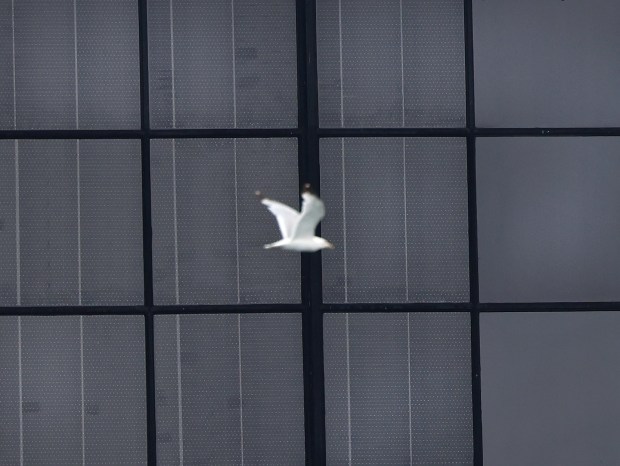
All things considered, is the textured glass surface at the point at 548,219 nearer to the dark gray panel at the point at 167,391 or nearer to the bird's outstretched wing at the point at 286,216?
the bird's outstretched wing at the point at 286,216

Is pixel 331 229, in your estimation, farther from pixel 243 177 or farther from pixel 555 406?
pixel 555 406

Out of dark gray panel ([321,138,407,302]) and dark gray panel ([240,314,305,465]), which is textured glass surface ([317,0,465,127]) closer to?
dark gray panel ([321,138,407,302])

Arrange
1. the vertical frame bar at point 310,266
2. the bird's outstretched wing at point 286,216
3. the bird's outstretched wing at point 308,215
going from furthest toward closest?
the vertical frame bar at point 310,266 → the bird's outstretched wing at point 286,216 → the bird's outstretched wing at point 308,215

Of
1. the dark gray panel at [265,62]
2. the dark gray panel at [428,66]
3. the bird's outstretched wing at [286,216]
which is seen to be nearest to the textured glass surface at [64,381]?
the bird's outstretched wing at [286,216]

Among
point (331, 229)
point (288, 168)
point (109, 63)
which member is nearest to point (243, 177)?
point (288, 168)

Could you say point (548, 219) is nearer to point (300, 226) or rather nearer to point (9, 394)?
point (300, 226)

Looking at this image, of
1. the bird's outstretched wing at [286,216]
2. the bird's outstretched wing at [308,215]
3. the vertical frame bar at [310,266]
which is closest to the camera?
the bird's outstretched wing at [308,215]

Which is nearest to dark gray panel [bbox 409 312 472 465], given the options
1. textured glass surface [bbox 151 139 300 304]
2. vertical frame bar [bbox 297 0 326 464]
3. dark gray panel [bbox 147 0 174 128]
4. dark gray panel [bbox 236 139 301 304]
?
vertical frame bar [bbox 297 0 326 464]
